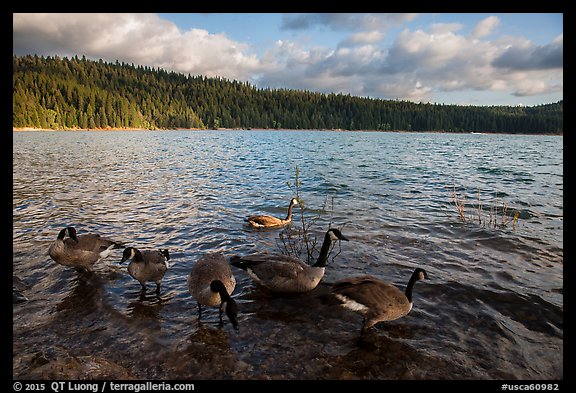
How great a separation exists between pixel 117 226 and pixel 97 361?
869 cm

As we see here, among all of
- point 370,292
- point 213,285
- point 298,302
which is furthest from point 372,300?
point 213,285

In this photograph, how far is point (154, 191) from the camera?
20.0m

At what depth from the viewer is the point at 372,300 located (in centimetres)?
586

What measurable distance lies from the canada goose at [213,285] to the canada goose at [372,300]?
7.10 ft

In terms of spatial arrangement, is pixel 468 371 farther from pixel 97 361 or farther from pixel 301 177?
pixel 301 177

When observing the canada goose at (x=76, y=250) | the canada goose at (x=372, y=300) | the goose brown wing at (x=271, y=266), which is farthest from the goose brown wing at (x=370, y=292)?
the canada goose at (x=76, y=250)

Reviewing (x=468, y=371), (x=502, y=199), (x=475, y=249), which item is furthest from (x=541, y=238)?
(x=468, y=371)

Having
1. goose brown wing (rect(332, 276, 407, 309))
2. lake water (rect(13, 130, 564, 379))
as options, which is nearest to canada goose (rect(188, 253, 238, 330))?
lake water (rect(13, 130, 564, 379))

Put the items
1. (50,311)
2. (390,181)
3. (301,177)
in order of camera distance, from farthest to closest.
A: (301,177)
(390,181)
(50,311)

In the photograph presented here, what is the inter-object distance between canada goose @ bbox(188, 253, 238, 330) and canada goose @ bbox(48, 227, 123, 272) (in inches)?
129

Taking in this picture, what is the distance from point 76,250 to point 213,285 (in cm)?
446

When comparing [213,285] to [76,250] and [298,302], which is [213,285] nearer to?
[298,302]

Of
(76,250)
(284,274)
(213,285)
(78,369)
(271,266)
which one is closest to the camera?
(78,369)
